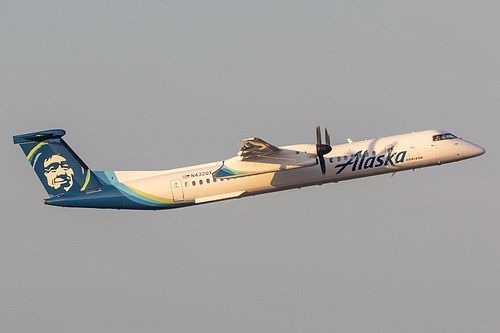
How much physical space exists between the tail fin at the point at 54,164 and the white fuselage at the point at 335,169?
12.6 ft

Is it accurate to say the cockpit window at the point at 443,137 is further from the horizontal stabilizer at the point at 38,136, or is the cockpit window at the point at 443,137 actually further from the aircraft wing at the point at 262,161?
the horizontal stabilizer at the point at 38,136

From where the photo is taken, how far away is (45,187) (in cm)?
4538

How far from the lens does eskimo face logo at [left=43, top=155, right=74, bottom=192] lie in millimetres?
45312

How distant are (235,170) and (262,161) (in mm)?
1561

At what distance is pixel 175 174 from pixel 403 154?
1301 centimetres

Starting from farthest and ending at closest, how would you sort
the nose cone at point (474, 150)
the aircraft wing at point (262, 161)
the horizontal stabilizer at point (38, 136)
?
the horizontal stabilizer at point (38, 136), the nose cone at point (474, 150), the aircraft wing at point (262, 161)

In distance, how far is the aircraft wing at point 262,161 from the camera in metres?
41.8

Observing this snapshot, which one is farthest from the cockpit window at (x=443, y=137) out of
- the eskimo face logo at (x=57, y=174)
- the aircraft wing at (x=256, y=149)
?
the eskimo face logo at (x=57, y=174)

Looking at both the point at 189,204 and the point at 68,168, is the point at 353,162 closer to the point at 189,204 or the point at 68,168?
the point at 189,204

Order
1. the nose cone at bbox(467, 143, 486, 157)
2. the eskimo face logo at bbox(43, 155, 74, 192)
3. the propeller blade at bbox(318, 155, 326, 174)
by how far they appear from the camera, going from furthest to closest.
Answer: the eskimo face logo at bbox(43, 155, 74, 192) → the nose cone at bbox(467, 143, 486, 157) → the propeller blade at bbox(318, 155, 326, 174)

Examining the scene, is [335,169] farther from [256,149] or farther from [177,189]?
[177,189]

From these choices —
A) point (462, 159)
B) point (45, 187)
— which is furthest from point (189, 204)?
point (462, 159)

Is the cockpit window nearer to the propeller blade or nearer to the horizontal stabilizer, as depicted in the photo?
the propeller blade

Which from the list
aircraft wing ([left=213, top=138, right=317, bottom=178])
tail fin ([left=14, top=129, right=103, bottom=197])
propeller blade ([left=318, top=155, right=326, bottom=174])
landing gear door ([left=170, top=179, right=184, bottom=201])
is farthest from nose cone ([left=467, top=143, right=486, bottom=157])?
tail fin ([left=14, top=129, right=103, bottom=197])
